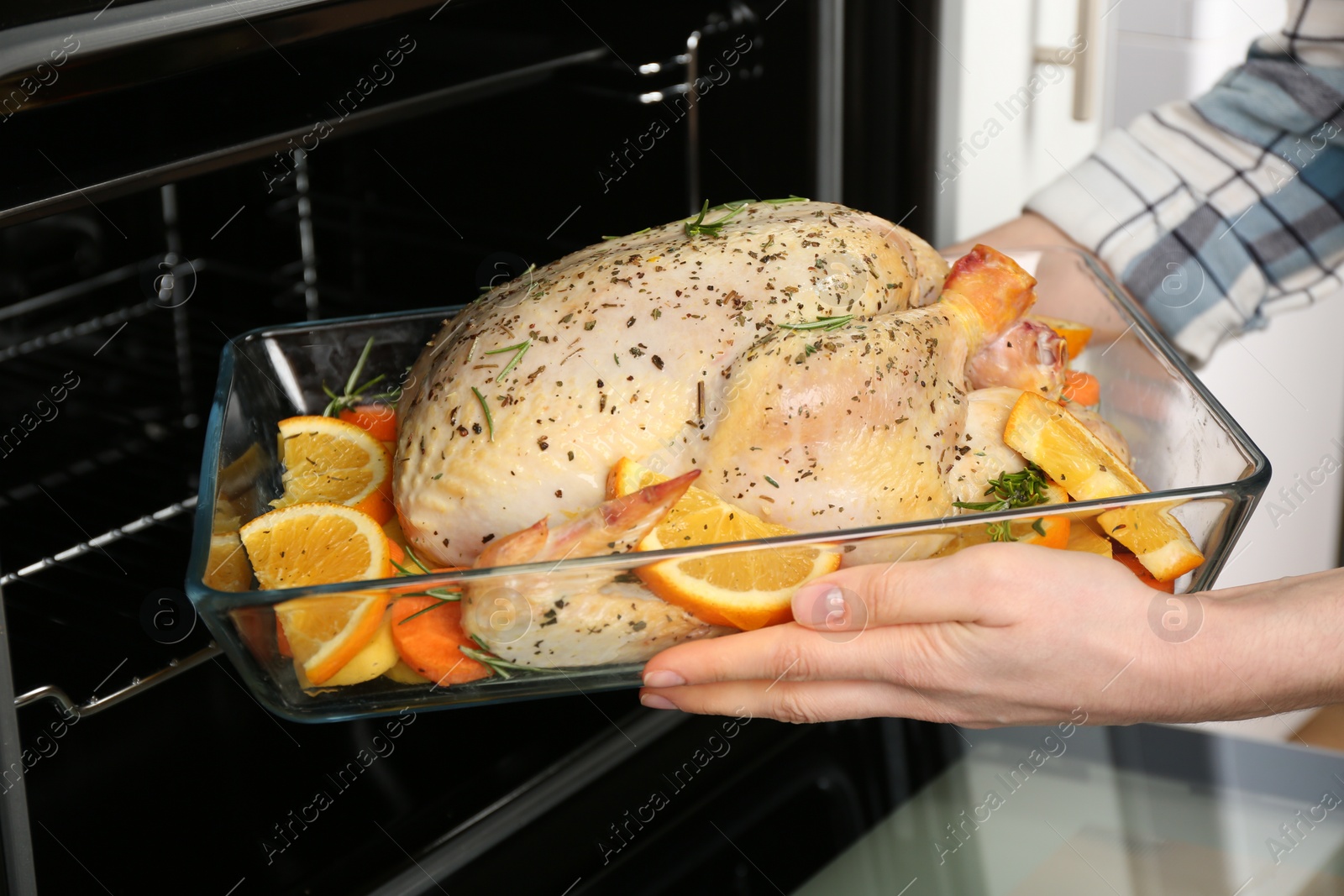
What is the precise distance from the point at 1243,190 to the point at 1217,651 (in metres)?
0.88

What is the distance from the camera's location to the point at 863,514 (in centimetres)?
92

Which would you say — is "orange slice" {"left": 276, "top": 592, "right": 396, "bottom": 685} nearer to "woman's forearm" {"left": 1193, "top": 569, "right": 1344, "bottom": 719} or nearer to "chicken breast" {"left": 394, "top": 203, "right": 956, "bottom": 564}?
"chicken breast" {"left": 394, "top": 203, "right": 956, "bottom": 564}

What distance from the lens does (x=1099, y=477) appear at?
957mm

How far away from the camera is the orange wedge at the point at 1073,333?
118 centimetres

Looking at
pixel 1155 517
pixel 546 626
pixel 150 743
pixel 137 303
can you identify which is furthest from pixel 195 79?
pixel 137 303

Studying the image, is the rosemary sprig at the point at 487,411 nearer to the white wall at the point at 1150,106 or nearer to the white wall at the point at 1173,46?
the white wall at the point at 1150,106

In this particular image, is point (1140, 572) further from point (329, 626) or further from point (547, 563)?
point (329, 626)

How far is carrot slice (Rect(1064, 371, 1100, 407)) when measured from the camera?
1153 millimetres

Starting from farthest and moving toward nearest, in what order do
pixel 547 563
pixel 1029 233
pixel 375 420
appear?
1. pixel 1029 233
2. pixel 375 420
3. pixel 547 563

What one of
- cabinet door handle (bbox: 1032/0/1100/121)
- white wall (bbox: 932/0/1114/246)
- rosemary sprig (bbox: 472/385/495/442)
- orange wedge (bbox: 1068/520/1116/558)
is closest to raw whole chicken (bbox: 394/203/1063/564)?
rosemary sprig (bbox: 472/385/495/442)

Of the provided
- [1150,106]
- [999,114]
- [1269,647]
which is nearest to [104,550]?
[1269,647]

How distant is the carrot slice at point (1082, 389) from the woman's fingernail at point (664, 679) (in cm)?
52

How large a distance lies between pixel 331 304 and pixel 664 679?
89cm

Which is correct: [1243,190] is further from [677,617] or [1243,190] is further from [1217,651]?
[677,617]
